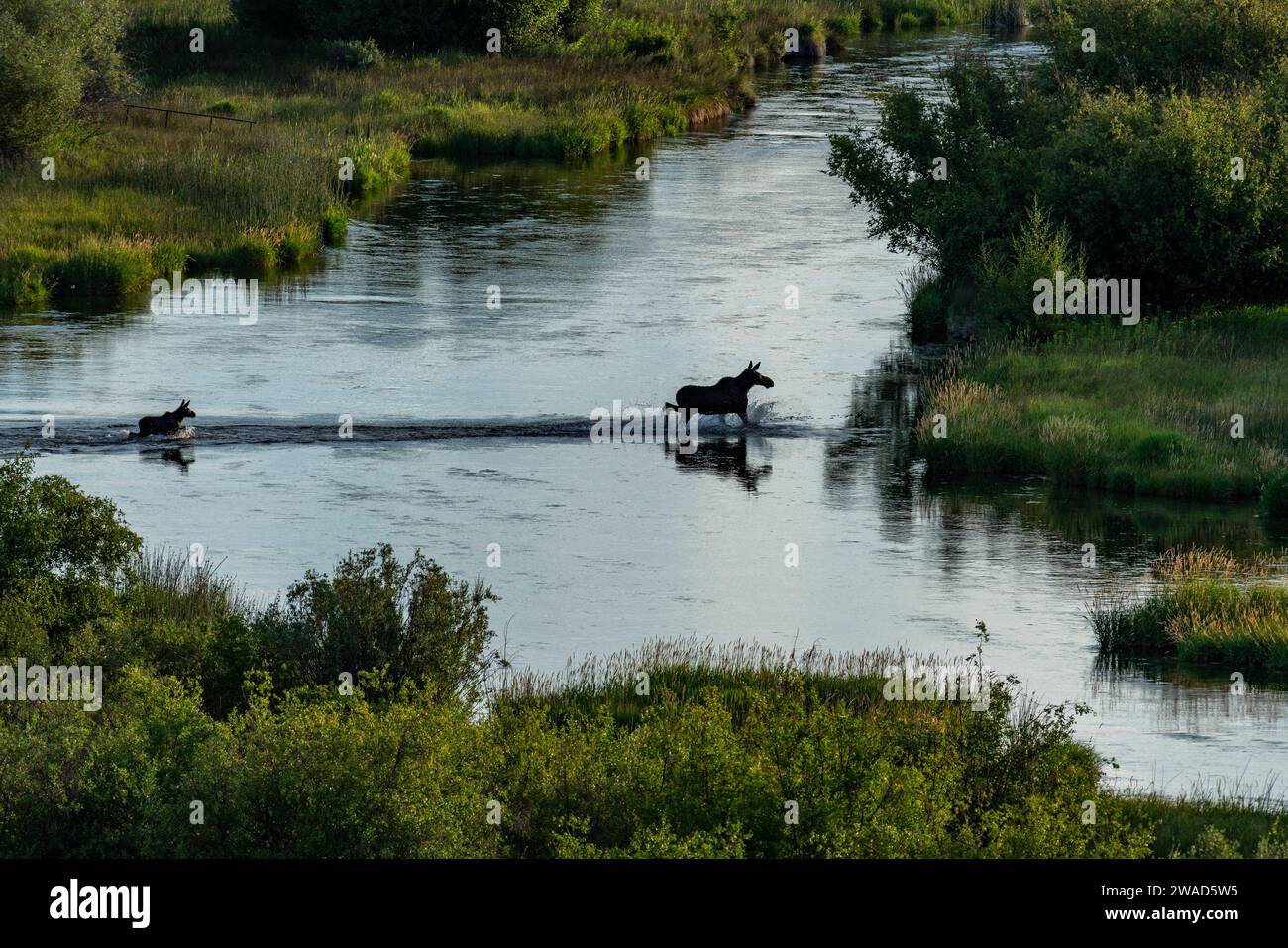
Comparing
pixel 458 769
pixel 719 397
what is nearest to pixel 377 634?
pixel 458 769

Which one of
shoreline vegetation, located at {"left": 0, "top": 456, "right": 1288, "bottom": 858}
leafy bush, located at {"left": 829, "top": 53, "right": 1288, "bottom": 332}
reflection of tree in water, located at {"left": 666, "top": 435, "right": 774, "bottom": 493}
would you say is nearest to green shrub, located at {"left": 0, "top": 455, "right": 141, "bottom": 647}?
shoreline vegetation, located at {"left": 0, "top": 456, "right": 1288, "bottom": 858}

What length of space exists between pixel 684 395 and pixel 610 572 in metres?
8.64

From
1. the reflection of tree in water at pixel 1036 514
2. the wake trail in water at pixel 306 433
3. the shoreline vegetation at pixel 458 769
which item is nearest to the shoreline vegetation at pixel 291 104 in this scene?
the wake trail in water at pixel 306 433

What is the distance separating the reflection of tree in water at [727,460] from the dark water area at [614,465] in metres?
0.08

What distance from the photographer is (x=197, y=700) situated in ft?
51.6

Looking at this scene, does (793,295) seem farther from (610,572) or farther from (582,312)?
(610,572)

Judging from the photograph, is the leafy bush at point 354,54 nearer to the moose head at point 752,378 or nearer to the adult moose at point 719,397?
the moose head at point 752,378

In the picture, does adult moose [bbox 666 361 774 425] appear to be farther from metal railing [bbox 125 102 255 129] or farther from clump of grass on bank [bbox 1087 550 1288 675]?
metal railing [bbox 125 102 255 129]

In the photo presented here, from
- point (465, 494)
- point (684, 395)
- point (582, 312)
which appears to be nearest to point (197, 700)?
point (465, 494)

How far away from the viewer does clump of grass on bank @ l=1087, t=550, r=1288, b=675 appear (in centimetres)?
2319

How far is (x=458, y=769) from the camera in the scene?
14.8 meters

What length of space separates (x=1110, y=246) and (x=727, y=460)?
13.6 m

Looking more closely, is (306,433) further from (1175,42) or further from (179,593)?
(1175,42)

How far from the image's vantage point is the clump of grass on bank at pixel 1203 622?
2319 cm
